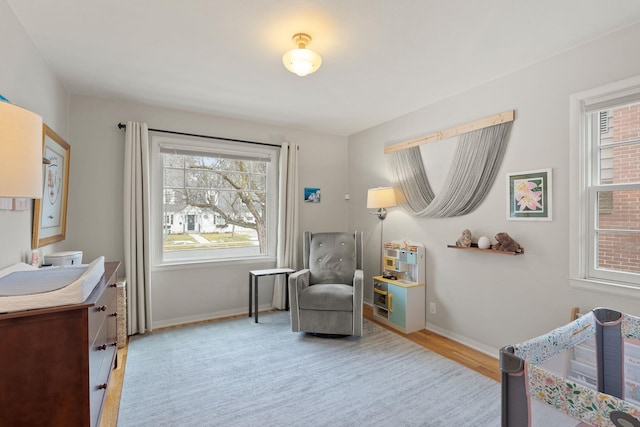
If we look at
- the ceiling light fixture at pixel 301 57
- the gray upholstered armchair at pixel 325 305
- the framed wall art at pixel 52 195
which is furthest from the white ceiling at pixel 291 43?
the gray upholstered armchair at pixel 325 305

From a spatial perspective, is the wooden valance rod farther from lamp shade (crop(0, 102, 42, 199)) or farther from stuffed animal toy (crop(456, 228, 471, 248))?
lamp shade (crop(0, 102, 42, 199))

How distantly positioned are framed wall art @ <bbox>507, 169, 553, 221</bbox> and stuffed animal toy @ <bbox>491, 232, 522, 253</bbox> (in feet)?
0.58

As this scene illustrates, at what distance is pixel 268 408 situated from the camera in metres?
2.09

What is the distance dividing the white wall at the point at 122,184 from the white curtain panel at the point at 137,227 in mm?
174

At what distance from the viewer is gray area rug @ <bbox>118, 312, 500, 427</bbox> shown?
2.00 meters

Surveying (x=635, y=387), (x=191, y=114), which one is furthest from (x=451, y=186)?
(x=191, y=114)

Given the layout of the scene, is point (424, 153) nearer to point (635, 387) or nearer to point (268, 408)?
point (635, 387)

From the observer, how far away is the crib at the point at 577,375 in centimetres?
97

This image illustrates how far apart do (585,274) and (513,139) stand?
3.93ft

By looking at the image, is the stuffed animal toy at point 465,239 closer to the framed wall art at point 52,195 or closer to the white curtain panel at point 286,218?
the white curtain panel at point 286,218

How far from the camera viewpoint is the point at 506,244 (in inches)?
105

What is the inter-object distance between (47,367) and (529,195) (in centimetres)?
324

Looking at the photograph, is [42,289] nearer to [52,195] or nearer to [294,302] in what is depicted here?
[52,195]

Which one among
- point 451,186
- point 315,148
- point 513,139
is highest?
point 315,148
